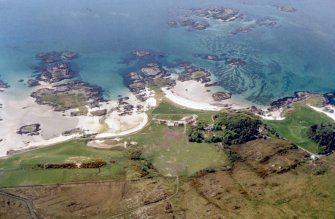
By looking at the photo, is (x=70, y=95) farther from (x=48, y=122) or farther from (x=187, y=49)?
(x=187, y=49)

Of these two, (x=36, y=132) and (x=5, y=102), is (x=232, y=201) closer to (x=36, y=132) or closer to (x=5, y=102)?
(x=36, y=132)

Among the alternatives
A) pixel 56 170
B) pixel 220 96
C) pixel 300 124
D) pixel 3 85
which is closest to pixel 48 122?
pixel 56 170

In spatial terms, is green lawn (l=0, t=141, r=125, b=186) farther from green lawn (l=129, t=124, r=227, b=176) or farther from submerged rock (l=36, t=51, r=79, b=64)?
submerged rock (l=36, t=51, r=79, b=64)

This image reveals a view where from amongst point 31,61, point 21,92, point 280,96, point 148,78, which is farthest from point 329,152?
point 31,61

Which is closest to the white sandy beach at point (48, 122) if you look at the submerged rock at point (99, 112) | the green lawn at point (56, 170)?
the submerged rock at point (99, 112)

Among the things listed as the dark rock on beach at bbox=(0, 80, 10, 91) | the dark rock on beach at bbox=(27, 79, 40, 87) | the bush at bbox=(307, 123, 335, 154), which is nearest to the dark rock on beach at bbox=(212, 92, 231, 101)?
the bush at bbox=(307, 123, 335, 154)
